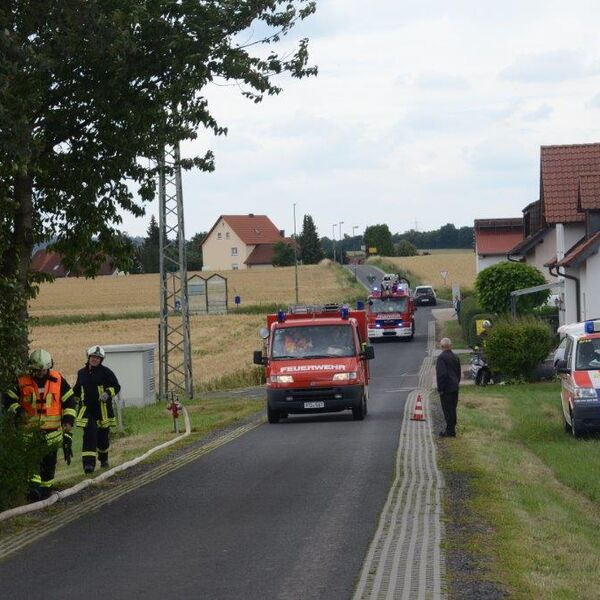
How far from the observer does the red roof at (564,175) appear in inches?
1834

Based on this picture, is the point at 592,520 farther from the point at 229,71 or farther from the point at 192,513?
the point at 229,71

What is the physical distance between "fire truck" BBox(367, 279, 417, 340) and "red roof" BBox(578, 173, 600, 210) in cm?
2278

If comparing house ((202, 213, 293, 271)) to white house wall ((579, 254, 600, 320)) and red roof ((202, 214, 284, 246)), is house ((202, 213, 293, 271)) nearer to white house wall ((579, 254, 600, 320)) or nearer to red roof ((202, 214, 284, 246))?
red roof ((202, 214, 284, 246))

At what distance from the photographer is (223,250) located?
184000 millimetres

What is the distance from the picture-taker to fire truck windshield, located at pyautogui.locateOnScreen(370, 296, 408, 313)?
65.8 meters

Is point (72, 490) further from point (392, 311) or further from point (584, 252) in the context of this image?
point (392, 311)

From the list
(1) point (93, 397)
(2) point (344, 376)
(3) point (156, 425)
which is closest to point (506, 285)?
(3) point (156, 425)

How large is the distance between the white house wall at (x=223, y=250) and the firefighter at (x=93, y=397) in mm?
162516

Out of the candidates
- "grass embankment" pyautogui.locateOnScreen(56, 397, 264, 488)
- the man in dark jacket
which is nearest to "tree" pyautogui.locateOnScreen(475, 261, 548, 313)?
"grass embankment" pyautogui.locateOnScreen(56, 397, 264, 488)

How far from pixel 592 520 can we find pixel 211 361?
147 ft

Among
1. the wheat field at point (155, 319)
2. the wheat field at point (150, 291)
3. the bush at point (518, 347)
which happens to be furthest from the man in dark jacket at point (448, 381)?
the wheat field at point (150, 291)

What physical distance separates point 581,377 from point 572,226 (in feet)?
87.5

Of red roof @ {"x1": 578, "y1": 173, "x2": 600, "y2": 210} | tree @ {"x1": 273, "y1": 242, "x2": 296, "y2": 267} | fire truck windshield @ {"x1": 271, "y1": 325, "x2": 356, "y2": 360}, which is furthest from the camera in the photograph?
tree @ {"x1": 273, "y1": 242, "x2": 296, "y2": 267}

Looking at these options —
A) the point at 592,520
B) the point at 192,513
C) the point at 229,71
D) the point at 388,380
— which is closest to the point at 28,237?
the point at 229,71
